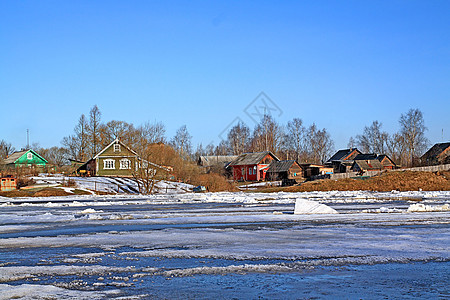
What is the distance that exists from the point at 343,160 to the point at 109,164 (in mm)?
56513

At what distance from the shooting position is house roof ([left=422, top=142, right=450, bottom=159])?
96312 mm

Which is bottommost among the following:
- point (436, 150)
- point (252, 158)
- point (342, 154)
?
point (252, 158)

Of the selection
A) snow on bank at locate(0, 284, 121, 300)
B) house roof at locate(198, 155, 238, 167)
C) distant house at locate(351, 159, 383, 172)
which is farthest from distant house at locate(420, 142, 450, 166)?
snow on bank at locate(0, 284, 121, 300)

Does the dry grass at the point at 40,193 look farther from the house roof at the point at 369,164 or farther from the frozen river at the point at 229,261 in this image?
the house roof at the point at 369,164

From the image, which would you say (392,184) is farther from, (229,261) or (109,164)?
(229,261)

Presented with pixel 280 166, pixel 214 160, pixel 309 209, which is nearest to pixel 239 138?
pixel 214 160

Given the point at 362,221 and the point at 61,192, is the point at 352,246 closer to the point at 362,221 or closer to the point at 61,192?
the point at 362,221

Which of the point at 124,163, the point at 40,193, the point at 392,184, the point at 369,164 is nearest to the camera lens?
the point at 40,193

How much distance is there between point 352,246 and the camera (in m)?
9.68

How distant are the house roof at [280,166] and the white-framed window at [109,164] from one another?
27.4 m

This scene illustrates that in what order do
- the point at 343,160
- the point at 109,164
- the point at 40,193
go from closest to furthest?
1. the point at 40,193
2. the point at 109,164
3. the point at 343,160

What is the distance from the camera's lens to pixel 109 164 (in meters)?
63.8

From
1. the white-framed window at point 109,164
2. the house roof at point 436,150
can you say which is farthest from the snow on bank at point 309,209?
the house roof at point 436,150

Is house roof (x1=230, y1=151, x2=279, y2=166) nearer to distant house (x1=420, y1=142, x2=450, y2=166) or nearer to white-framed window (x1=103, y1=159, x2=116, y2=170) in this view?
white-framed window (x1=103, y1=159, x2=116, y2=170)
